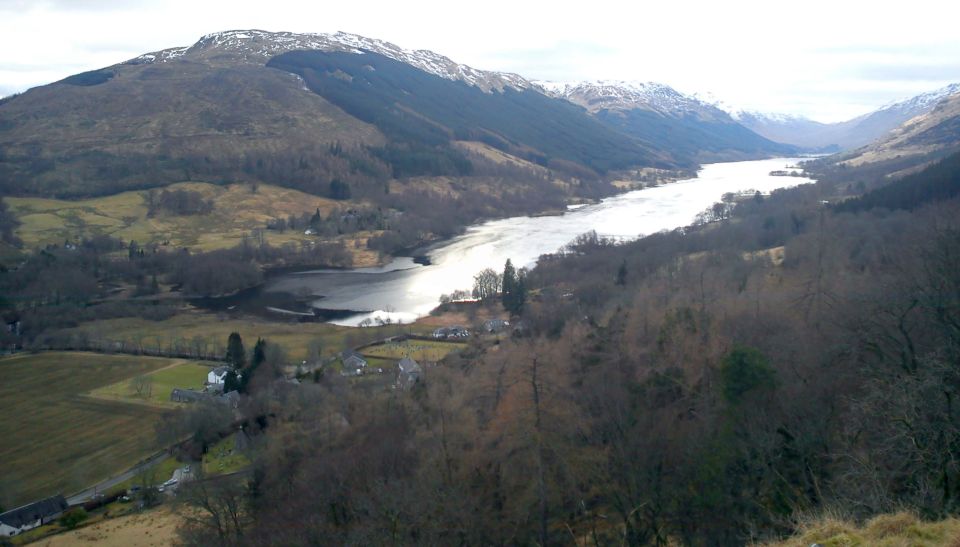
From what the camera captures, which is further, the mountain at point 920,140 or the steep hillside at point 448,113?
the steep hillside at point 448,113

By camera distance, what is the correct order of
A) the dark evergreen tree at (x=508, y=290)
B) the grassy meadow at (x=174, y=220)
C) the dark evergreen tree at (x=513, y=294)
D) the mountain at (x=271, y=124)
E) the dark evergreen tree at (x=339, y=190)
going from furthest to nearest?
the dark evergreen tree at (x=339, y=190), the mountain at (x=271, y=124), the grassy meadow at (x=174, y=220), the dark evergreen tree at (x=508, y=290), the dark evergreen tree at (x=513, y=294)

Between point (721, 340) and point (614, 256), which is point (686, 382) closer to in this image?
point (721, 340)

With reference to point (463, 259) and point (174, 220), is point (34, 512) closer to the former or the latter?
point (463, 259)

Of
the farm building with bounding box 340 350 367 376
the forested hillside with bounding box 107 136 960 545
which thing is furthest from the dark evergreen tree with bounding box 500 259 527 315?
the forested hillside with bounding box 107 136 960 545

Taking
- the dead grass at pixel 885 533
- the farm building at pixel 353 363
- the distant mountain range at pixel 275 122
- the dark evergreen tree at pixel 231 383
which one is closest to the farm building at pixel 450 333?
the farm building at pixel 353 363

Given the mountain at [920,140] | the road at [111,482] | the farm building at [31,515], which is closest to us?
the farm building at [31,515]

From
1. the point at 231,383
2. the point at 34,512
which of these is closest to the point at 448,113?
the point at 231,383

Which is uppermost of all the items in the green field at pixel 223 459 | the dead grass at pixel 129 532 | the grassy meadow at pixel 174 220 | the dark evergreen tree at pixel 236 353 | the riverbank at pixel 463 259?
the grassy meadow at pixel 174 220

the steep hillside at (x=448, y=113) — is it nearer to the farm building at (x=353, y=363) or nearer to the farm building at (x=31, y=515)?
the farm building at (x=353, y=363)

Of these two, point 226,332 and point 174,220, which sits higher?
point 174,220
